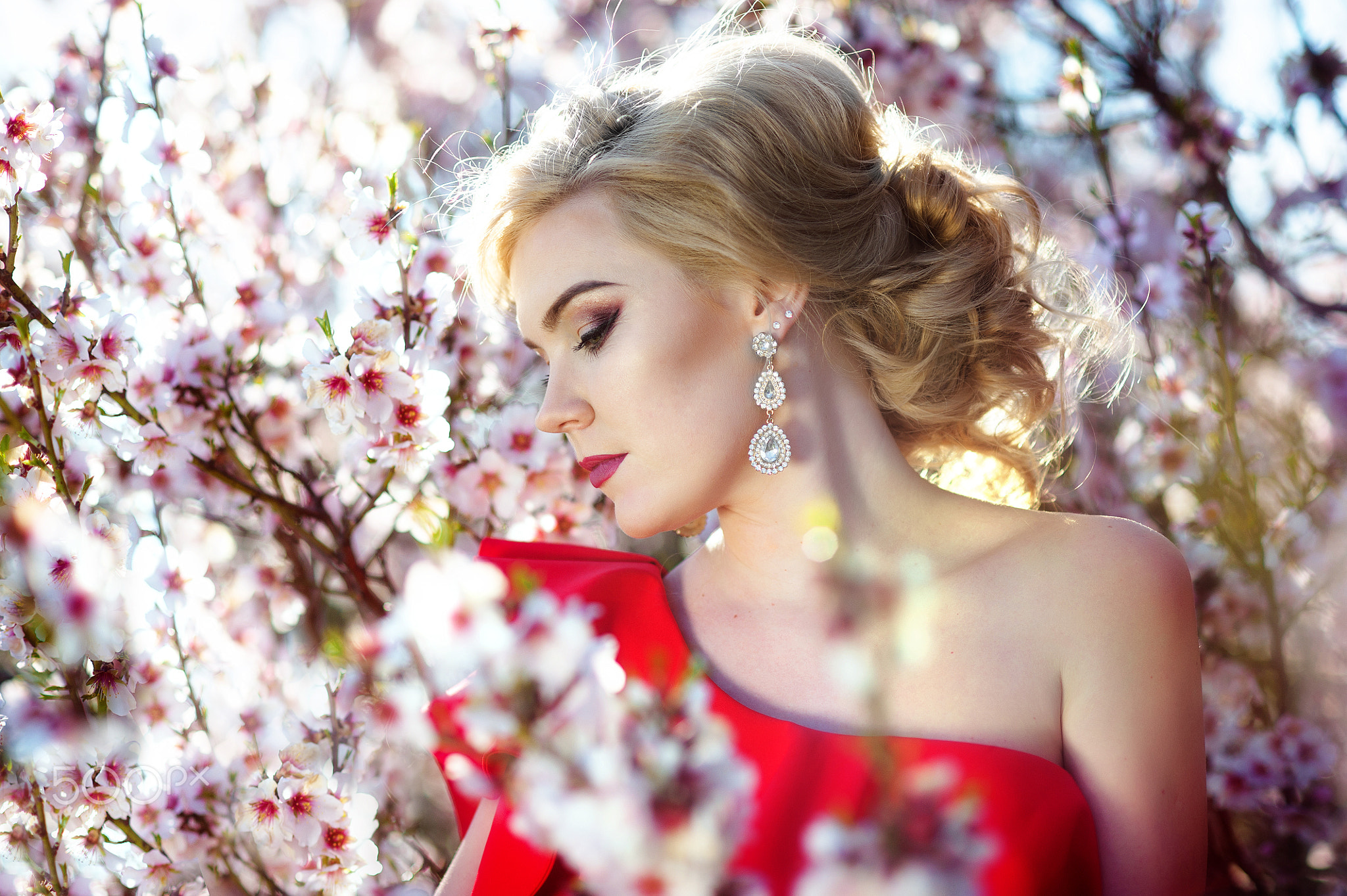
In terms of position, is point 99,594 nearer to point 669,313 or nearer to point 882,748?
point 669,313

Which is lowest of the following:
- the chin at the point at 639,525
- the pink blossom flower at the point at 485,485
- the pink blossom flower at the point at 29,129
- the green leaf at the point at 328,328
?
the pink blossom flower at the point at 485,485

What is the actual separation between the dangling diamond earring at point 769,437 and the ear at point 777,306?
76 mm

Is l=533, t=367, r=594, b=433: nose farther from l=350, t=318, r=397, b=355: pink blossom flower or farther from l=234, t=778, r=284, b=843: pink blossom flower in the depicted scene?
l=234, t=778, r=284, b=843: pink blossom flower

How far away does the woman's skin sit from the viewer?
4.09 feet

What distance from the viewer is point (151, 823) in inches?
55.1

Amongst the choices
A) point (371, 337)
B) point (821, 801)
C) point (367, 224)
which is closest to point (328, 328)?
point (371, 337)

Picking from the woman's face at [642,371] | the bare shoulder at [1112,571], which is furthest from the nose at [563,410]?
the bare shoulder at [1112,571]

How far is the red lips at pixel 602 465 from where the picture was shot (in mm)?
1393

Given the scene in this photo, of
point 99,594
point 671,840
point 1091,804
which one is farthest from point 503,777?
point 1091,804

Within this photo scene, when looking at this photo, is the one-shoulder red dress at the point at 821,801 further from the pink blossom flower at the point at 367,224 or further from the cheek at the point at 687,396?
the pink blossom flower at the point at 367,224

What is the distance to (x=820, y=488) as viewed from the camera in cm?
144

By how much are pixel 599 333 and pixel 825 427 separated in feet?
1.24

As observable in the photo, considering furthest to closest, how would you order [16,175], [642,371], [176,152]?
1. [176,152]
2. [642,371]
3. [16,175]

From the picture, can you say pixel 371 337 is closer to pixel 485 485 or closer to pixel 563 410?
pixel 563 410
